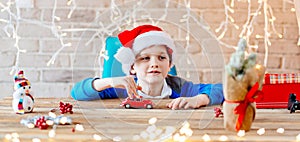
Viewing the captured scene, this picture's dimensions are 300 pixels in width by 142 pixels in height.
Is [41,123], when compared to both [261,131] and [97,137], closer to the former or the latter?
[97,137]

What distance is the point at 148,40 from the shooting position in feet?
4.39

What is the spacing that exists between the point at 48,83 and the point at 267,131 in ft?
4.64

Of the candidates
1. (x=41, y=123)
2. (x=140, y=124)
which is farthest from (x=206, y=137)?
(x=41, y=123)

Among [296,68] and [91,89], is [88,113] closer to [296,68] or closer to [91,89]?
[91,89]

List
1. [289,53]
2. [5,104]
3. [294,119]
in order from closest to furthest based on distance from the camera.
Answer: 1. [294,119]
2. [5,104]
3. [289,53]

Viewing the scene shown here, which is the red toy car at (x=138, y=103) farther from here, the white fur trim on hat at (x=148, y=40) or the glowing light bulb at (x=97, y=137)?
the glowing light bulb at (x=97, y=137)

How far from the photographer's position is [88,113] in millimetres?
1368

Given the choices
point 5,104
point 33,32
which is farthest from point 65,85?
point 5,104

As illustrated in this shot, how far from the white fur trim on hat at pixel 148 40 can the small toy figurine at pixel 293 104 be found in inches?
17.9

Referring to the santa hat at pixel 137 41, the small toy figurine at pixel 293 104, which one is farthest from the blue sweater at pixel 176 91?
the small toy figurine at pixel 293 104

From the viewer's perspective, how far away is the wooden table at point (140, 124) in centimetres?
111

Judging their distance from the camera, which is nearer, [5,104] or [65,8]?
[5,104]

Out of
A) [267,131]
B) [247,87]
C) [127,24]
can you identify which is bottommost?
[267,131]

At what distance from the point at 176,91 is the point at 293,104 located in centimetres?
39
